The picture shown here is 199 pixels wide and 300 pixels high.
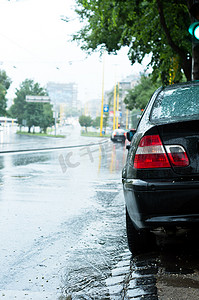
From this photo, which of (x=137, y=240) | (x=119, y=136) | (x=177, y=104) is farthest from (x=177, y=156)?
(x=119, y=136)

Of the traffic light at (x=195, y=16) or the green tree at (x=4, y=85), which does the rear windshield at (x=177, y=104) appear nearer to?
the traffic light at (x=195, y=16)

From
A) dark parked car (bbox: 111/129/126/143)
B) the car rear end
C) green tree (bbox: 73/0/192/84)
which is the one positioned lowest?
dark parked car (bbox: 111/129/126/143)

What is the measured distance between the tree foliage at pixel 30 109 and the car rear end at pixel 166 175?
237 feet

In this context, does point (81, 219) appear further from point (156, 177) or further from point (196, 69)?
point (196, 69)

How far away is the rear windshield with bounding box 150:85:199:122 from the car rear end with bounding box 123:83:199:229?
0.09 metres

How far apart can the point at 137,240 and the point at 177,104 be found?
1.30 m

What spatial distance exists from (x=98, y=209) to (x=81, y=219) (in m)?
0.81

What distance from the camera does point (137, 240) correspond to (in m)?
4.19

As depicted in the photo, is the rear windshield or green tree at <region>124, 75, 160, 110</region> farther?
green tree at <region>124, 75, 160, 110</region>

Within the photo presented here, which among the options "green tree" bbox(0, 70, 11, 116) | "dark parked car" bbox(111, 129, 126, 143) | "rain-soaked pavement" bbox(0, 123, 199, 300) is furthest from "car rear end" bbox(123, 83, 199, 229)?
"green tree" bbox(0, 70, 11, 116)

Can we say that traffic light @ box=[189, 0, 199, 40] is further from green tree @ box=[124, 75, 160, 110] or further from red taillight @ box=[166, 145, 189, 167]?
green tree @ box=[124, 75, 160, 110]

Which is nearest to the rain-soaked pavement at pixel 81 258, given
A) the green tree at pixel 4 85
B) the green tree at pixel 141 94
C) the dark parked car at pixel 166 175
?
the dark parked car at pixel 166 175

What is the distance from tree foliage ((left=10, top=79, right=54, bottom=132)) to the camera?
247ft

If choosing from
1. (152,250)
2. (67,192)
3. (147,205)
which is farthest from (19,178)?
(147,205)
